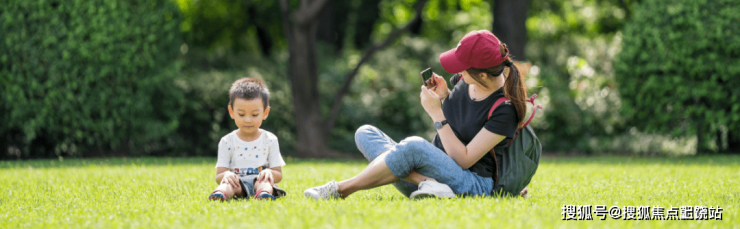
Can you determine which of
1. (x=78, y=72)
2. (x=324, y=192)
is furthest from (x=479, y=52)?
(x=78, y=72)

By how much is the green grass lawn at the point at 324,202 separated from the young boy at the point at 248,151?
21cm

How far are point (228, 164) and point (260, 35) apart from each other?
12.6 m

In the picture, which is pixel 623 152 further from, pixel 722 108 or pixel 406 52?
pixel 406 52

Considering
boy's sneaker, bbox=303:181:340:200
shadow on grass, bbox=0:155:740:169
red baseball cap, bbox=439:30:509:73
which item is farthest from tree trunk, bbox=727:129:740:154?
boy's sneaker, bbox=303:181:340:200

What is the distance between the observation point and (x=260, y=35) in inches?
658

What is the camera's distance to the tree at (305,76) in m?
9.95

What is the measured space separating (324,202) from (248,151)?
767 millimetres

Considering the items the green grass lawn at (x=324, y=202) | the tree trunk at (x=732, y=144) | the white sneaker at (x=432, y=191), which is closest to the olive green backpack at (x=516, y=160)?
the green grass lawn at (x=324, y=202)

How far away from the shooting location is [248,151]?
440 centimetres

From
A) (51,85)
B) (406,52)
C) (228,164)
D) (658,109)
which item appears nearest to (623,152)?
(658,109)

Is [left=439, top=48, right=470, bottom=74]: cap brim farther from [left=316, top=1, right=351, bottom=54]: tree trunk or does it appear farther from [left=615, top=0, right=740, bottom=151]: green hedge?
[left=316, top=1, right=351, bottom=54]: tree trunk

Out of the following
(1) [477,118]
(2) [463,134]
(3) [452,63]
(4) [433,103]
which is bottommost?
(2) [463,134]

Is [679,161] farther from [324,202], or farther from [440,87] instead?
[324,202]

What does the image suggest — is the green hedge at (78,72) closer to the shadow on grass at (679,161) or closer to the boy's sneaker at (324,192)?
the shadow on grass at (679,161)
